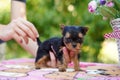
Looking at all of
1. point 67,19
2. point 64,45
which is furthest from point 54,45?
point 67,19

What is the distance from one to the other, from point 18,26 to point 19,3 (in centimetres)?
43

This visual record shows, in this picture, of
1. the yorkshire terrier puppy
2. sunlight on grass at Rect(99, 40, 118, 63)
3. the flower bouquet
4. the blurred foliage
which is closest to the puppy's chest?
the yorkshire terrier puppy

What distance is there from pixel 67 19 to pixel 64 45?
2.15m

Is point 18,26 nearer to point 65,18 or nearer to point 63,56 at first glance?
point 63,56

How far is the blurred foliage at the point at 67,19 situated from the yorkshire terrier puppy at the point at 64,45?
1981mm

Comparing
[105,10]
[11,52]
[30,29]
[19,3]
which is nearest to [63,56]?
[30,29]

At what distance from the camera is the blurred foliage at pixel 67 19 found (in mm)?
3463

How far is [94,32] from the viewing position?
3611mm

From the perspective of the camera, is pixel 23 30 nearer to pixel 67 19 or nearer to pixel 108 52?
pixel 67 19

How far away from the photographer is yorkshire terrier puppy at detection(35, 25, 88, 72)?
126 centimetres

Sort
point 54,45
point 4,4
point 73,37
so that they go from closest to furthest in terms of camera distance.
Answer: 1. point 73,37
2. point 54,45
3. point 4,4

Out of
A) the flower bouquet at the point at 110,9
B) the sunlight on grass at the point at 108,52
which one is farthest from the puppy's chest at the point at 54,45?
the sunlight on grass at the point at 108,52

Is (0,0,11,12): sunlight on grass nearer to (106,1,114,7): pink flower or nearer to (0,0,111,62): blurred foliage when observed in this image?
(0,0,111,62): blurred foliage

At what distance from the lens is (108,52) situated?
3580 mm
